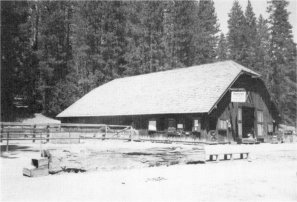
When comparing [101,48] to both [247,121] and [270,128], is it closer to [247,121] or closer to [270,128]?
[247,121]

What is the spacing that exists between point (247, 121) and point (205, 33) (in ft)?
110

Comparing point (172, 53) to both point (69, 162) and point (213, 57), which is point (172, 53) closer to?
point (213, 57)

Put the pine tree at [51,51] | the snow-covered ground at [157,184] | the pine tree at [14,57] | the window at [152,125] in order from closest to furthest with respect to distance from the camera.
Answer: the snow-covered ground at [157,184] → the window at [152,125] → the pine tree at [14,57] → the pine tree at [51,51]

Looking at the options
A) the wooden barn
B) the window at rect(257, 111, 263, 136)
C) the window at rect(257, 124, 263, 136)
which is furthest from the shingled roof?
the window at rect(257, 124, 263, 136)

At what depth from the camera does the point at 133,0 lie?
6322 cm

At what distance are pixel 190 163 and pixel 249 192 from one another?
7.12m

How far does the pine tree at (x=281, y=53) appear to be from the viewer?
201ft

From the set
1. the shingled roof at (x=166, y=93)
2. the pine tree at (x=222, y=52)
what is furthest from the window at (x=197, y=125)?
the pine tree at (x=222, y=52)

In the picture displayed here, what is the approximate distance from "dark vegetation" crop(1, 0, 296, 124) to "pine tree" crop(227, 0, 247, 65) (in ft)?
1.66

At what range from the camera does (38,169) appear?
12.6m

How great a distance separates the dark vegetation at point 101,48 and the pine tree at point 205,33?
0.80ft

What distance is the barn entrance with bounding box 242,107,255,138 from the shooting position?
34562 mm

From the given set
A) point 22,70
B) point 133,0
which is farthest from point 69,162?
point 133,0

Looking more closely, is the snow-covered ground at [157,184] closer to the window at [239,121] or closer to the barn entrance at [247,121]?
the window at [239,121]
